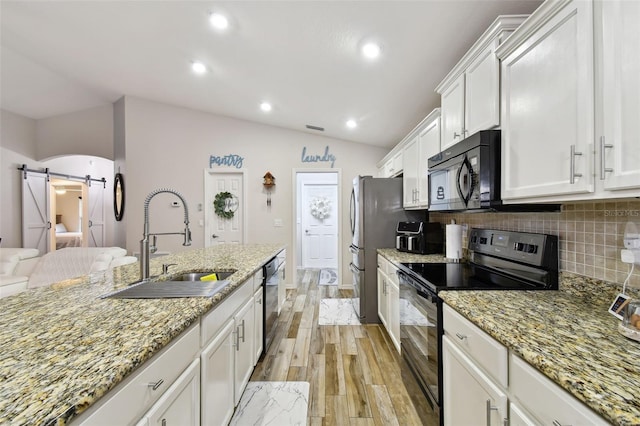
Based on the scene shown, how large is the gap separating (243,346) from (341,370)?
91 centimetres

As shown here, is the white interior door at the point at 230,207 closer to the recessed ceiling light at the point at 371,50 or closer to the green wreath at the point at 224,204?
the green wreath at the point at 224,204

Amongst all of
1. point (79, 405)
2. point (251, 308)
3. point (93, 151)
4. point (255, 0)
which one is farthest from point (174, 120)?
point (79, 405)

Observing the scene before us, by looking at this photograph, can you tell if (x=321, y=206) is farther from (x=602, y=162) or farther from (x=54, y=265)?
(x=602, y=162)

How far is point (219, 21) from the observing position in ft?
7.04

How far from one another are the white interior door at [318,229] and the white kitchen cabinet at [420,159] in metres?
3.61

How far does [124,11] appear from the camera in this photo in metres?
2.36

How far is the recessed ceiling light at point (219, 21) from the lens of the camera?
2086mm

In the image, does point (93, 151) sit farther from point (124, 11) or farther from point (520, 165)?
point (520, 165)

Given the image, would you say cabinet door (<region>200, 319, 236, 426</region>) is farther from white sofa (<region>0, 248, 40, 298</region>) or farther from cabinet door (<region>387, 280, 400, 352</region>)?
white sofa (<region>0, 248, 40, 298</region>)

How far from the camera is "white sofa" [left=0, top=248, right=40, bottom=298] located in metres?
3.23

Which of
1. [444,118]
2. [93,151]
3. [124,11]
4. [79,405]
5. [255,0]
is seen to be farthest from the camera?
[93,151]

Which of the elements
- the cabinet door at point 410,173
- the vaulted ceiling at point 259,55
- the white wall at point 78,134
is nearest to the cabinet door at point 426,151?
the cabinet door at point 410,173

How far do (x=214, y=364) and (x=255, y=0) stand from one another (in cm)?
228

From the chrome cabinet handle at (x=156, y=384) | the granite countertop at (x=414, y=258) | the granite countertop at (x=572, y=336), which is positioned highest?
the granite countertop at (x=572, y=336)
